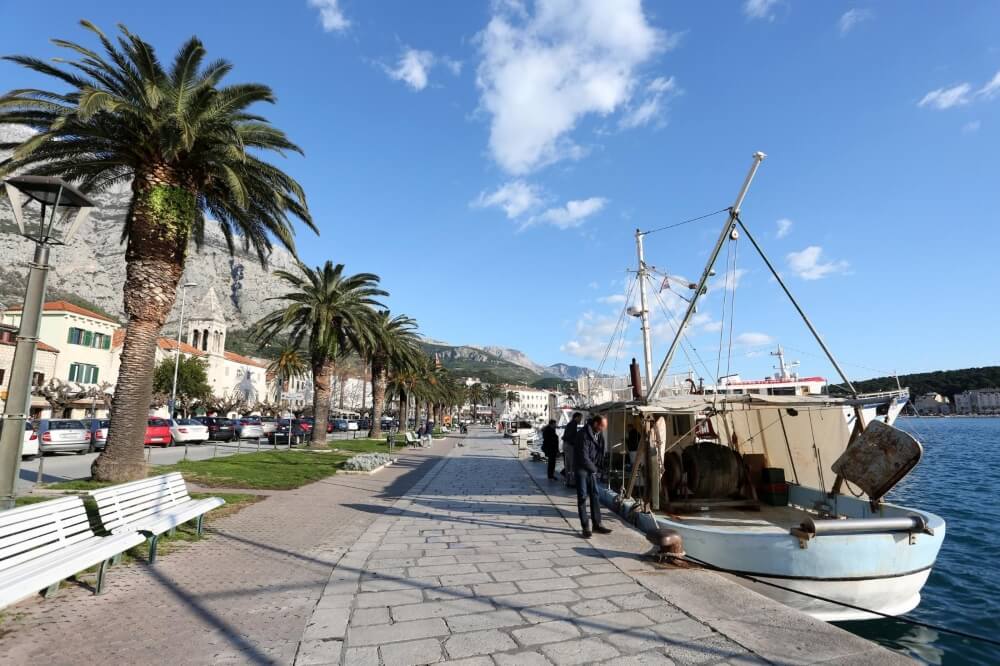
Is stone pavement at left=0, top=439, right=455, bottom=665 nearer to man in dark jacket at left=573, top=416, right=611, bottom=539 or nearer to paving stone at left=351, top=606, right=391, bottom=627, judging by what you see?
paving stone at left=351, top=606, right=391, bottom=627

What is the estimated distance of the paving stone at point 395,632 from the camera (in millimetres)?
3805

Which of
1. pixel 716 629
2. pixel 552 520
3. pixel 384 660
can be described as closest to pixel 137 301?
pixel 552 520

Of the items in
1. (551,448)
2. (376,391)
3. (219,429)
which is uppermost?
(376,391)

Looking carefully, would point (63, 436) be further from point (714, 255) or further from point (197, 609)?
point (714, 255)

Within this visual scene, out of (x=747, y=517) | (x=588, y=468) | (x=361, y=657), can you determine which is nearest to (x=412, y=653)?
(x=361, y=657)

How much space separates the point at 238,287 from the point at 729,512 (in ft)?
440

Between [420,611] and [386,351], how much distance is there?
28345 millimetres

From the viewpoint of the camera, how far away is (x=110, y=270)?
102312 mm

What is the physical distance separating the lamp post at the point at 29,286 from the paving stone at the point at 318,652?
3.53 m

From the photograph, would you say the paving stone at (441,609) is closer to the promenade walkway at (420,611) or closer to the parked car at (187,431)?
the promenade walkway at (420,611)

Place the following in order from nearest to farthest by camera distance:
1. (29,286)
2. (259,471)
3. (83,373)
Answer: (29,286) < (259,471) < (83,373)

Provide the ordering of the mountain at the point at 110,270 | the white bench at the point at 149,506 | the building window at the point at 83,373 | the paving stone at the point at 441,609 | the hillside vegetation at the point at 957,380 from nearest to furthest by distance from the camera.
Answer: the paving stone at the point at 441,609, the white bench at the point at 149,506, the building window at the point at 83,373, the mountain at the point at 110,270, the hillside vegetation at the point at 957,380

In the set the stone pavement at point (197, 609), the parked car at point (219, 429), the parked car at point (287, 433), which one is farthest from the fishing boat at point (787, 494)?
the parked car at point (219, 429)

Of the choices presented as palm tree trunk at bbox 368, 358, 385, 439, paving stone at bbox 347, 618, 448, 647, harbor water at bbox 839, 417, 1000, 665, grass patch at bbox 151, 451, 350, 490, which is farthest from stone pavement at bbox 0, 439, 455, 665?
palm tree trunk at bbox 368, 358, 385, 439
